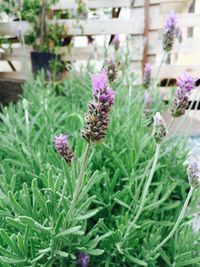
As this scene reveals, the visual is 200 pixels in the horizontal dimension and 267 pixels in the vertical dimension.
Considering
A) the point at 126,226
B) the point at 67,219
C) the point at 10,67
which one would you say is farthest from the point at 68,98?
the point at 10,67

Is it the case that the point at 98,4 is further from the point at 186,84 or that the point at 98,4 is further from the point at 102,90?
the point at 102,90

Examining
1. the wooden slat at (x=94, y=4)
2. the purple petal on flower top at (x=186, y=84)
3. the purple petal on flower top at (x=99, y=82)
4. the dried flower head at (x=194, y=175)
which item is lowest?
the dried flower head at (x=194, y=175)

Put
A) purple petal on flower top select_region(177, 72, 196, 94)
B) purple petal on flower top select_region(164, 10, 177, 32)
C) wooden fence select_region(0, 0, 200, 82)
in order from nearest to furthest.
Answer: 1. purple petal on flower top select_region(177, 72, 196, 94)
2. purple petal on flower top select_region(164, 10, 177, 32)
3. wooden fence select_region(0, 0, 200, 82)

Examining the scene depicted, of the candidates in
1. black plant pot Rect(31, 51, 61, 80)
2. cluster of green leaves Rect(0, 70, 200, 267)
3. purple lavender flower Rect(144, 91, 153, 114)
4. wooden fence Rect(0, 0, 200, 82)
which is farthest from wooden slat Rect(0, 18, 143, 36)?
purple lavender flower Rect(144, 91, 153, 114)

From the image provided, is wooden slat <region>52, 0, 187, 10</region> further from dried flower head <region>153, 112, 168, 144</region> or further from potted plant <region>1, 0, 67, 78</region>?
dried flower head <region>153, 112, 168, 144</region>

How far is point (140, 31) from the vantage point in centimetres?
199

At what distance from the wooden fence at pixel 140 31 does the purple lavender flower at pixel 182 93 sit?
0.56m

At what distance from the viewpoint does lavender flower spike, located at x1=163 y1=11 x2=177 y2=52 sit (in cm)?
90

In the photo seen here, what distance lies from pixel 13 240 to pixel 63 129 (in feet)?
1.83

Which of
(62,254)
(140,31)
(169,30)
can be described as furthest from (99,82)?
(140,31)

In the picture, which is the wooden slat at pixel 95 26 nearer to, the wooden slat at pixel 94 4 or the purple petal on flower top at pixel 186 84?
the wooden slat at pixel 94 4

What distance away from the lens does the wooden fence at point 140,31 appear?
135cm

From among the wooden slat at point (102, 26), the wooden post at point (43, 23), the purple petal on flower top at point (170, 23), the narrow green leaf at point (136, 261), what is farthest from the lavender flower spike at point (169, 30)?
the wooden post at point (43, 23)

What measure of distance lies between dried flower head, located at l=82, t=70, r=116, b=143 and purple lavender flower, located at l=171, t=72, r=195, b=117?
0.26 metres
